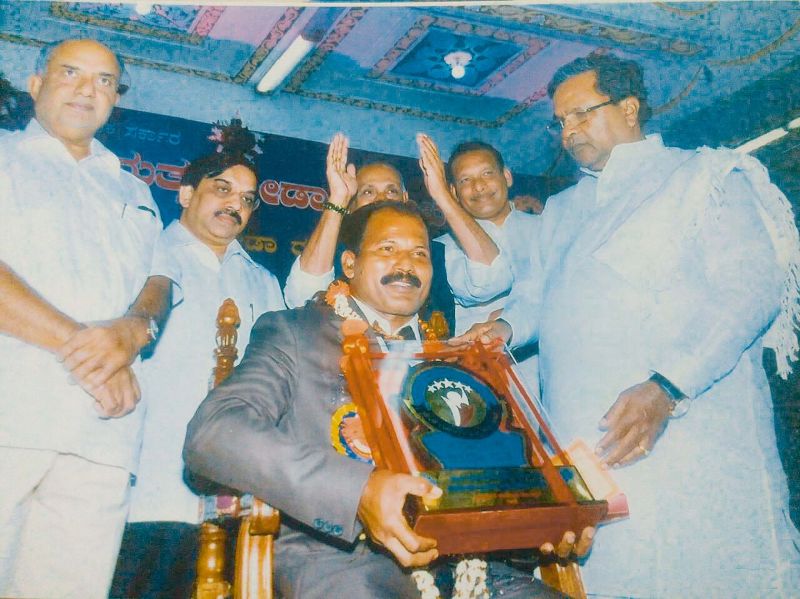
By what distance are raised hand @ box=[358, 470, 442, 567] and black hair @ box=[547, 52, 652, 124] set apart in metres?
1.42

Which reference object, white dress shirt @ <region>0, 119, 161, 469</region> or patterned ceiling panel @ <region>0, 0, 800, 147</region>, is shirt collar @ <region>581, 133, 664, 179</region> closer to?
patterned ceiling panel @ <region>0, 0, 800, 147</region>

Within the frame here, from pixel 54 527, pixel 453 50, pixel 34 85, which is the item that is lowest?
Result: pixel 54 527

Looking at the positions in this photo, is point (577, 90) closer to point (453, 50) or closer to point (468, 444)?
point (453, 50)

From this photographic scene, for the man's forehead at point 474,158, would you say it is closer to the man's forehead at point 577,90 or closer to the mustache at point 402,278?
the man's forehead at point 577,90

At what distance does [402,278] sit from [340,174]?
56 cm

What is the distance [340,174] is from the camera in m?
1.80

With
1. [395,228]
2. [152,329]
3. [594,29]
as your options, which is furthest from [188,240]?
[594,29]

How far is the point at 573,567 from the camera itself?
1235mm

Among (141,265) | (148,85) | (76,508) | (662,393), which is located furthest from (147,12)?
(662,393)

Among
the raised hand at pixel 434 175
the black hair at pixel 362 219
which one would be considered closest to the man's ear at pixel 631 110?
the raised hand at pixel 434 175

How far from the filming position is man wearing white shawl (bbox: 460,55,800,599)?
1318mm

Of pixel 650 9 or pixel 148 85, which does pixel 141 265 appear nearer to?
pixel 148 85

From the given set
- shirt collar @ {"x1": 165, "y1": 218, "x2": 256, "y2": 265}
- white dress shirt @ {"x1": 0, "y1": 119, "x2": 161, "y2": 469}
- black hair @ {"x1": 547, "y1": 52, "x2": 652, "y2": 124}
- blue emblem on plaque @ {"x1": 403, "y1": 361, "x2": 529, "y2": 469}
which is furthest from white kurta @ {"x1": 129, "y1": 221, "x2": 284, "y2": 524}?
black hair @ {"x1": 547, "y1": 52, "x2": 652, "y2": 124}

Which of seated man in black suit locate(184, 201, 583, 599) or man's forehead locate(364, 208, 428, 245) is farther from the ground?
man's forehead locate(364, 208, 428, 245)
